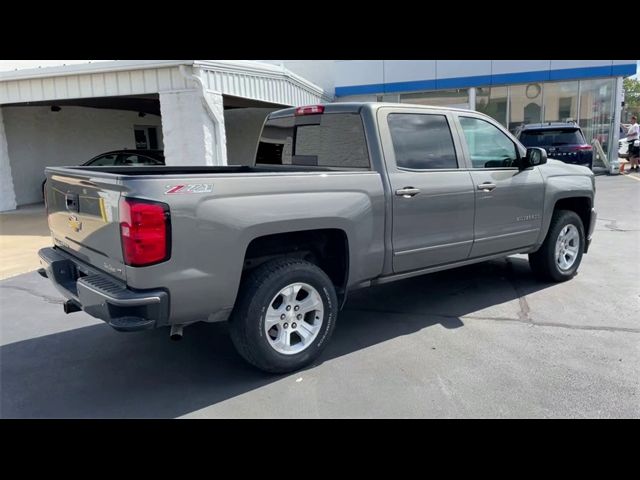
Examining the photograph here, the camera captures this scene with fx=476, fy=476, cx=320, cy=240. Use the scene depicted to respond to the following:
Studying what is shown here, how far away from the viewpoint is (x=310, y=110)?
446cm

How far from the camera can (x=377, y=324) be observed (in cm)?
455

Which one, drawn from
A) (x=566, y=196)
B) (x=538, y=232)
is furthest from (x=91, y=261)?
(x=566, y=196)

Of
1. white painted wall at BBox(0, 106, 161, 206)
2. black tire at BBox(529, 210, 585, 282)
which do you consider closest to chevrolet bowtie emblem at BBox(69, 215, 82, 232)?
black tire at BBox(529, 210, 585, 282)

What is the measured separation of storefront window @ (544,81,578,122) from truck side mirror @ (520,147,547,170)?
15.3 meters

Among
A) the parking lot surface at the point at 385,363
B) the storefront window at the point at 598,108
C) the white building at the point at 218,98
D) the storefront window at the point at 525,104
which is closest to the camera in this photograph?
the parking lot surface at the point at 385,363

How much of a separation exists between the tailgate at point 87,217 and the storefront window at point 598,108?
19296 mm

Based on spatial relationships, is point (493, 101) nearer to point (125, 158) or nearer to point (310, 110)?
point (125, 158)

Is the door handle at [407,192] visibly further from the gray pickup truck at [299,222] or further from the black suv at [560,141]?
the black suv at [560,141]

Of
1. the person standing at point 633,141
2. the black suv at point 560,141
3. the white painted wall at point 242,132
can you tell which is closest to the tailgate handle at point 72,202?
the black suv at point 560,141

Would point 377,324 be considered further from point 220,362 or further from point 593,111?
point 593,111

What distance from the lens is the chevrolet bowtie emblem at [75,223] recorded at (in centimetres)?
346

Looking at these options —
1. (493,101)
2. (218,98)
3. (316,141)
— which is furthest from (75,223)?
(493,101)

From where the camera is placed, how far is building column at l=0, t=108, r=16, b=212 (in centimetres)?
1167

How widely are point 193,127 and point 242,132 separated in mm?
9833
